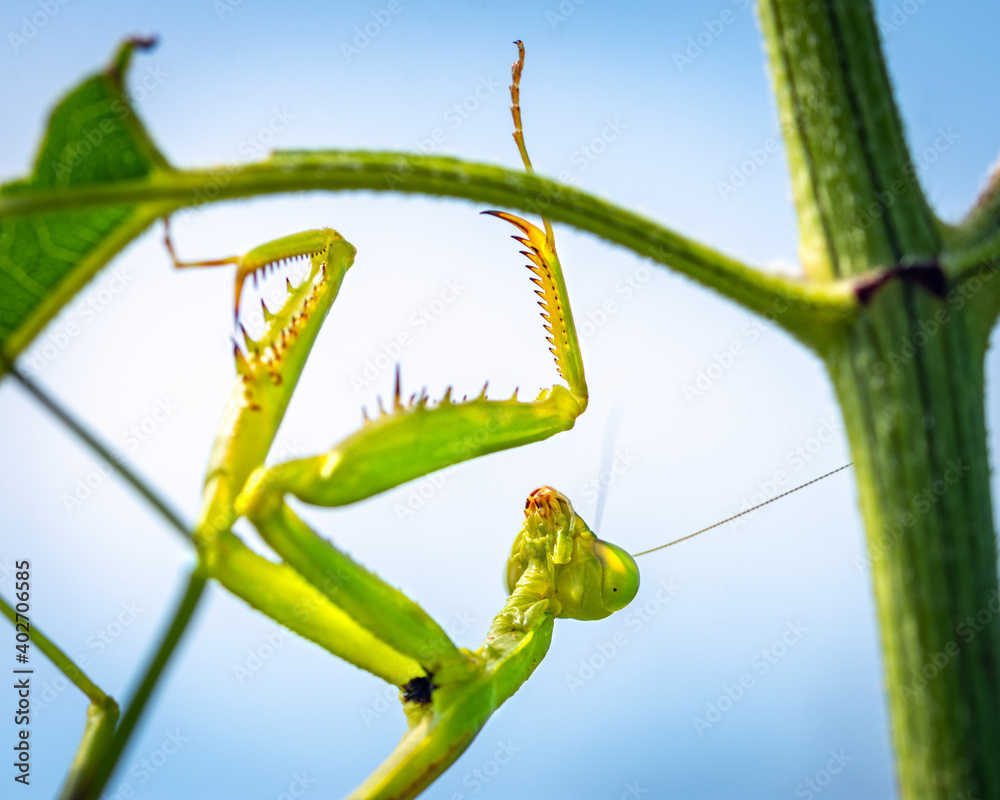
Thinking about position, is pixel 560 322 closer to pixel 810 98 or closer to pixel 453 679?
pixel 810 98

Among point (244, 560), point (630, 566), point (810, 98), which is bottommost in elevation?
point (244, 560)

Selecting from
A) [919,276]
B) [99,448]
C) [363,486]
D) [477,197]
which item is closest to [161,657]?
[99,448]

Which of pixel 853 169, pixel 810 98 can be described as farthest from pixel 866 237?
pixel 810 98

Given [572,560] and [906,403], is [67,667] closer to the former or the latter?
[572,560]

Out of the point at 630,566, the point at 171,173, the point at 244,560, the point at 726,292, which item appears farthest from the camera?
the point at 630,566

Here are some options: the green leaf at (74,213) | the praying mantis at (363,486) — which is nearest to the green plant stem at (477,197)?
the green leaf at (74,213)

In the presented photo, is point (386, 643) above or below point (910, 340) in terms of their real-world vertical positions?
below

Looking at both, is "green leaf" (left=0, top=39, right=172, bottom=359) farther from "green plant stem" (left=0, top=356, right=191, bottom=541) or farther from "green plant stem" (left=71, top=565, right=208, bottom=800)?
"green plant stem" (left=71, top=565, right=208, bottom=800)

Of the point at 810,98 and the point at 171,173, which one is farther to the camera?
the point at 810,98
